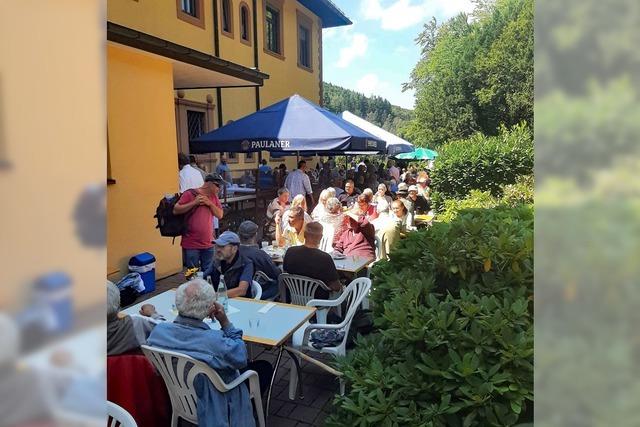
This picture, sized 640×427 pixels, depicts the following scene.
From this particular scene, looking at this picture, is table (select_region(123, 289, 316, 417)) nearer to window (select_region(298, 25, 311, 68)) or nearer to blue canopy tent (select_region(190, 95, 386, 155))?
blue canopy tent (select_region(190, 95, 386, 155))

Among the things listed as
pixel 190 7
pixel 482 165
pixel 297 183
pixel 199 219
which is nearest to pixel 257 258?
pixel 199 219

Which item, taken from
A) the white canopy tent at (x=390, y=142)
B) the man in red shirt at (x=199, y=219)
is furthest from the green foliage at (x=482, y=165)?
the man in red shirt at (x=199, y=219)

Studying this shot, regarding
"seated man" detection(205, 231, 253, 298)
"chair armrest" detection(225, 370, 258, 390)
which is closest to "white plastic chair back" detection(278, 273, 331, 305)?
"seated man" detection(205, 231, 253, 298)

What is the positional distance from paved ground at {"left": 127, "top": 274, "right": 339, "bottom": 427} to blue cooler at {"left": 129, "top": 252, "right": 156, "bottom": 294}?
2.73 meters

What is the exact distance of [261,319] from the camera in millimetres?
3518

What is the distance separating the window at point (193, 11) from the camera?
11.7m

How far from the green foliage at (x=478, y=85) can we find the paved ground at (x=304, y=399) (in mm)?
21733

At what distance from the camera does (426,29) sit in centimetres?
4162

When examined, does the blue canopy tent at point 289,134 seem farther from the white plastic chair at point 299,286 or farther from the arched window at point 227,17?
the arched window at point 227,17

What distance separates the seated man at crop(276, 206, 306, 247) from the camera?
6.14 metres
